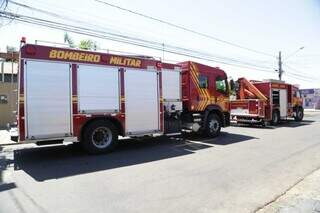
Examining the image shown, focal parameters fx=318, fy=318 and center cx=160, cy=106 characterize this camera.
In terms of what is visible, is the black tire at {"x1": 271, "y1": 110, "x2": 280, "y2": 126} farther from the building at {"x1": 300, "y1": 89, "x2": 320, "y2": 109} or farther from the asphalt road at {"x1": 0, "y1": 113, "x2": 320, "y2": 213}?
the building at {"x1": 300, "y1": 89, "x2": 320, "y2": 109}

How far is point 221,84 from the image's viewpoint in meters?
14.9

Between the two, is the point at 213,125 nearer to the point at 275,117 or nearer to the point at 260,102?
the point at 260,102

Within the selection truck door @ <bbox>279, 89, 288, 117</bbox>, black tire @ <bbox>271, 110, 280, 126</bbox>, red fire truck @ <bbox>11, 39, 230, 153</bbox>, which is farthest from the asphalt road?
truck door @ <bbox>279, 89, 288, 117</bbox>

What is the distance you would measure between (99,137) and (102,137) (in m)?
0.10

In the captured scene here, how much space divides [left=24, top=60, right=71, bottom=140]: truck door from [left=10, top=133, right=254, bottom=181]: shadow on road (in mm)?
886

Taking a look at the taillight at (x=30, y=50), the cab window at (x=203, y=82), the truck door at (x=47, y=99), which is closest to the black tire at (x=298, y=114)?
the cab window at (x=203, y=82)

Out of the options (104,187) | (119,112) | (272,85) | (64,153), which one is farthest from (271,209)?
(272,85)

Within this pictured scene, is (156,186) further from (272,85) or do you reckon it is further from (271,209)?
(272,85)

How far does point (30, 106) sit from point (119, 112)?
283 centimetres

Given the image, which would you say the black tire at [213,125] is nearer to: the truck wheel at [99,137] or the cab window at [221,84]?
the cab window at [221,84]

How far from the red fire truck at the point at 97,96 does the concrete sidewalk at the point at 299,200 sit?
5.99 m

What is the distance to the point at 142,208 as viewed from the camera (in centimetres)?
521

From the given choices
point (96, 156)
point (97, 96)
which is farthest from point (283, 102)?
point (96, 156)

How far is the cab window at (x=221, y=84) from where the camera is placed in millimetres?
14750
